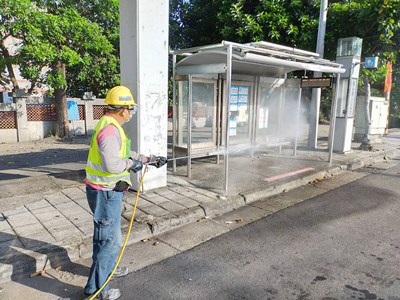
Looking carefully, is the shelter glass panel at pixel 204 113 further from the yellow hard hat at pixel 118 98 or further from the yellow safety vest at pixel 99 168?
the yellow safety vest at pixel 99 168

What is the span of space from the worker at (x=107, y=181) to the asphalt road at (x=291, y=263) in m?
0.35

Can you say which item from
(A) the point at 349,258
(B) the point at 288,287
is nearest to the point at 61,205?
(B) the point at 288,287

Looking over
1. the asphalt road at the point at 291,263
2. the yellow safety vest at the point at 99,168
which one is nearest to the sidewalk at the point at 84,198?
the asphalt road at the point at 291,263

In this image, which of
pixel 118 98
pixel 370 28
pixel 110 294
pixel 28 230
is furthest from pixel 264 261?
pixel 370 28

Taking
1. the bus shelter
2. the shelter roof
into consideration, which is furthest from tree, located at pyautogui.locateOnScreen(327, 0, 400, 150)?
the shelter roof

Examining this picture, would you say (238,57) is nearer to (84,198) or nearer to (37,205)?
(84,198)

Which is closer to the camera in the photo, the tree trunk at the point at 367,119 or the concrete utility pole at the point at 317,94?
the concrete utility pole at the point at 317,94

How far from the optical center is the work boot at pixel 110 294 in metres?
2.76

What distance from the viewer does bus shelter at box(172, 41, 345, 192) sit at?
5.50 m

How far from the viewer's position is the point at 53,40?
9953mm

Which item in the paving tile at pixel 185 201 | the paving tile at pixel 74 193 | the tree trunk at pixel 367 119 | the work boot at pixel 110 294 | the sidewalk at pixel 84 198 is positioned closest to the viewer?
the work boot at pixel 110 294

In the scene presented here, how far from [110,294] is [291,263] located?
190 centimetres

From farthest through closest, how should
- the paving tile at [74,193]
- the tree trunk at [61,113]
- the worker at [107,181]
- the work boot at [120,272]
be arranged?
the tree trunk at [61,113] < the paving tile at [74,193] < the work boot at [120,272] < the worker at [107,181]

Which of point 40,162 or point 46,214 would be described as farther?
point 40,162
